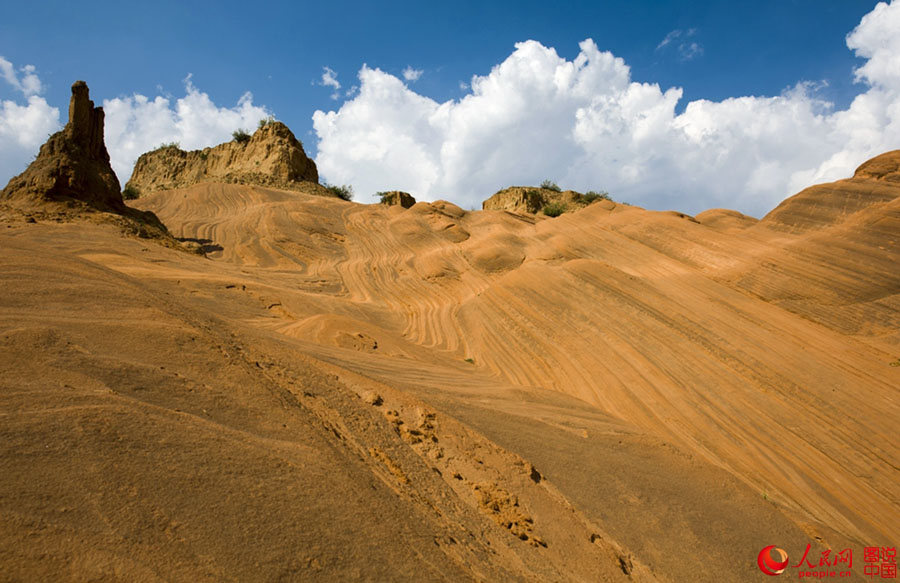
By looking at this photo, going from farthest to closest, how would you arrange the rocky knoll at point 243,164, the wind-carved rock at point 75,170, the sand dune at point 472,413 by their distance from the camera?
the rocky knoll at point 243,164 → the wind-carved rock at point 75,170 → the sand dune at point 472,413

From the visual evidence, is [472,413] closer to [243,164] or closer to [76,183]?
[76,183]

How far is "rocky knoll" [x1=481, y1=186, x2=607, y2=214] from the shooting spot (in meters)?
27.7

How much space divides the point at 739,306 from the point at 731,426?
3.20 m

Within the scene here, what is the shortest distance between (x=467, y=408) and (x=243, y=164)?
120 ft

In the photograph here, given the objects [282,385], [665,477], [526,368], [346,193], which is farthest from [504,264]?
[346,193]

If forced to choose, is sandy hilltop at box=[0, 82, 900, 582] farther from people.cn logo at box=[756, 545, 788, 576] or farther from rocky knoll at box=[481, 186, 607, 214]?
rocky knoll at box=[481, 186, 607, 214]

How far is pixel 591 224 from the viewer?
1402 centimetres

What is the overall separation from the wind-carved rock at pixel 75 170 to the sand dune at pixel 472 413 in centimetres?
250

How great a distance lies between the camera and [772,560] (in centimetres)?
381

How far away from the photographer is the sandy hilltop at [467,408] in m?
2.10

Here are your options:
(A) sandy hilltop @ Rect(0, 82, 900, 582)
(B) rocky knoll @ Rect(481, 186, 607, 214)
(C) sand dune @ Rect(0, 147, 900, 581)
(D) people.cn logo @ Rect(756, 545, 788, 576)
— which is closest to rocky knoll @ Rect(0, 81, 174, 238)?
(A) sandy hilltop @ Rect(0, 82, 900, 582)

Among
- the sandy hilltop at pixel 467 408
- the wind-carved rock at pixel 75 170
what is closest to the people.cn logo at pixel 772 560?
the sandy hilltop at pixel 467 408

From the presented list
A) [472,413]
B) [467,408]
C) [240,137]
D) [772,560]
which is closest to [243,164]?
[240,137]

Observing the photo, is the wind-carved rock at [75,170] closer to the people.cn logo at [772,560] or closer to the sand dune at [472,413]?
the sand dune at [472,413]
